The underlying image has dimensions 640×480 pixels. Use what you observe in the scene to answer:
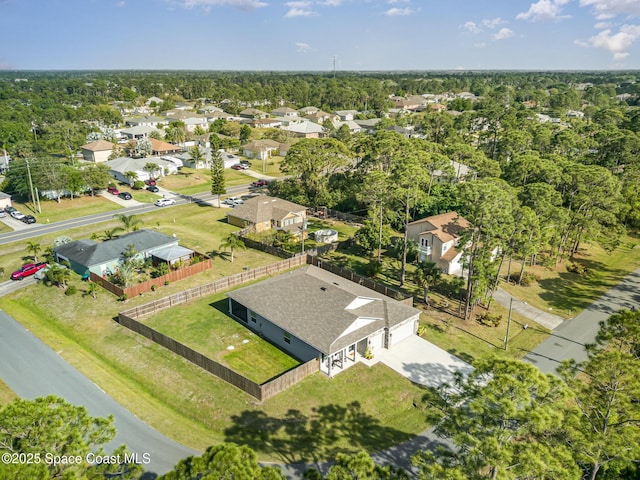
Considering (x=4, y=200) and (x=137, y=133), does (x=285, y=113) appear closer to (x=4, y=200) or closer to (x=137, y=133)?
(x=137, y=133)

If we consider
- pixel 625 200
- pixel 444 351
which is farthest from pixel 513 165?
pixel 444 351

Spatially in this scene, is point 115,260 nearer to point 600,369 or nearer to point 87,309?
point 87,309

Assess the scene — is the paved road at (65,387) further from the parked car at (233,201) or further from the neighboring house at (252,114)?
the neighboring house at (252,114)

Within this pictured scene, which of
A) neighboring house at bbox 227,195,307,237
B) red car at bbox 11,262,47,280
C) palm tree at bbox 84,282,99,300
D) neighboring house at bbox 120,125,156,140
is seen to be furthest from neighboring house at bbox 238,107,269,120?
palm tree at bbox 84,282,99,300

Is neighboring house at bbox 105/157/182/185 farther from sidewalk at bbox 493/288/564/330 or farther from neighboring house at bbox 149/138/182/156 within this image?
sidewalk at bbox 493/288/564/330

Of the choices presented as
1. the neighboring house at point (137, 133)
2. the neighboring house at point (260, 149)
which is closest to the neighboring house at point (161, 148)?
the neighboring house at point (260, 149)

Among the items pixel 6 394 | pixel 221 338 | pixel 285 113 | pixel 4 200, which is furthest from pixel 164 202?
pixel 285 113
